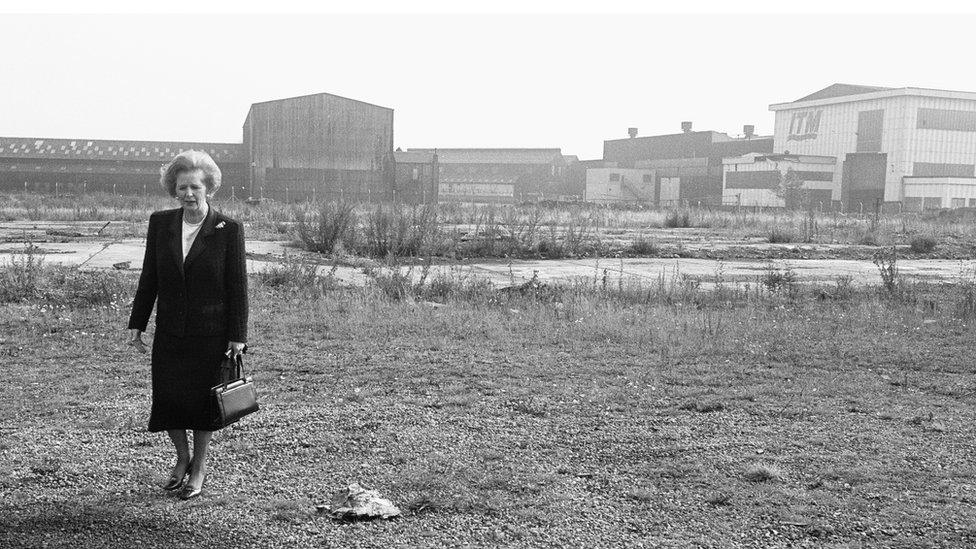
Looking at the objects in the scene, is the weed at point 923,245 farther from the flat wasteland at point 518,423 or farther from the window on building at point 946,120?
the window on building at point 946,120

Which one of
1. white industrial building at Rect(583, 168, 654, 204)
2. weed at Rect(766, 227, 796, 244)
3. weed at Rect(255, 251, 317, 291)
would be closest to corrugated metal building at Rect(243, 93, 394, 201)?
weed at Rect(766, 227, 796, 244)

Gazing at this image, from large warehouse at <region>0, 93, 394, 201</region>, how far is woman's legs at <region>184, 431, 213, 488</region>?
45133mm

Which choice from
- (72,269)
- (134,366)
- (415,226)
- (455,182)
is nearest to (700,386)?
(134,366)

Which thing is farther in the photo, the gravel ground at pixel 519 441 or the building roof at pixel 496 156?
the building roof at pixel 496 156

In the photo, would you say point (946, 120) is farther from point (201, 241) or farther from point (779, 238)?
point (201, 241)

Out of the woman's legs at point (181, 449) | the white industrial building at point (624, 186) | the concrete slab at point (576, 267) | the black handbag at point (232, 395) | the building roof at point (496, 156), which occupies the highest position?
the building roof at point (496, 156)

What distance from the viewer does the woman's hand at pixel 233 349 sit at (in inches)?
177

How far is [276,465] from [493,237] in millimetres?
14862

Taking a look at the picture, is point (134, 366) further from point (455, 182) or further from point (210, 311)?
point (455, 182)

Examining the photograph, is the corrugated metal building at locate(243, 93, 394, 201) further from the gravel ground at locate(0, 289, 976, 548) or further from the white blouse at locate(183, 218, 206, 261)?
the white blouse at locate(183, 218, 206, 261)

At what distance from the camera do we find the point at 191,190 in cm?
443

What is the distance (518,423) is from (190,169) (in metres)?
2.61

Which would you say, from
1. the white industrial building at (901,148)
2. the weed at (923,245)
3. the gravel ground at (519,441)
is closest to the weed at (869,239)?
the weed at (923,245)

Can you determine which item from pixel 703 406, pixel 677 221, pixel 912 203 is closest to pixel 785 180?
pixel 912 203
